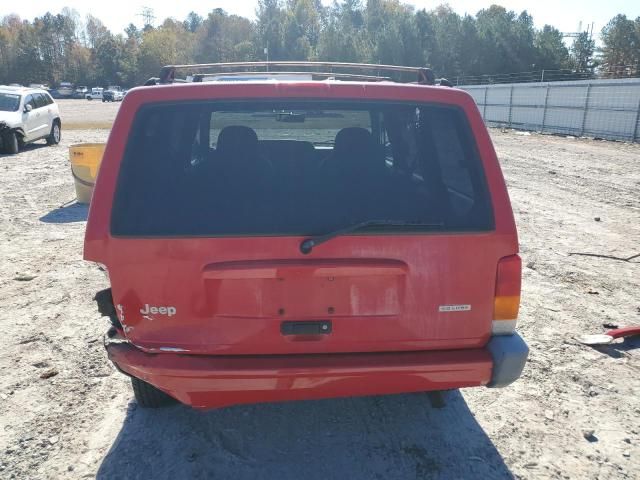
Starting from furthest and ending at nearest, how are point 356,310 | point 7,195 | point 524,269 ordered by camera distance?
point 7,195, point 524,269, point 356,310

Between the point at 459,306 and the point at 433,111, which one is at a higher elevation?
the point at 433,111

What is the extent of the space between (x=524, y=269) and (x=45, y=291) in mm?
5062

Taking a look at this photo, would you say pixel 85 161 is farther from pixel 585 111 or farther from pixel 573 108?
pixel 573 108

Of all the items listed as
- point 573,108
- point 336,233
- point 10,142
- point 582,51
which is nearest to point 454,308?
point 336,233

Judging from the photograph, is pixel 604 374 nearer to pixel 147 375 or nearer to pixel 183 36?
pixel 147 375

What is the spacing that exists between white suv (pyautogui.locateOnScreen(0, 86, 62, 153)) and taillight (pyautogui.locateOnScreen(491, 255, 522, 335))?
1606 cm

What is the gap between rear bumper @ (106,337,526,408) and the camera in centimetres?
243

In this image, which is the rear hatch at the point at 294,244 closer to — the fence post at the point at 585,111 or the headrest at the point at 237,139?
the headrest at the point at 237,139

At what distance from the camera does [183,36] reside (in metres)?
106

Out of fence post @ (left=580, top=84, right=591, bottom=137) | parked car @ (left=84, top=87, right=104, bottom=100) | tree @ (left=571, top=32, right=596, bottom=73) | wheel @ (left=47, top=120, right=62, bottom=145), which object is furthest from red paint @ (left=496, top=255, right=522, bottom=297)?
parked car @ (left=84, top=87, right=104, bottom=100)

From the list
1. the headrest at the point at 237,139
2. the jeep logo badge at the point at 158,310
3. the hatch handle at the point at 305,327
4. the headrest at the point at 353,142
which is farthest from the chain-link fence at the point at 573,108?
the jeep logo badge at the point at 158,310

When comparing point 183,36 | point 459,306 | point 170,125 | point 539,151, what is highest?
point 183,36

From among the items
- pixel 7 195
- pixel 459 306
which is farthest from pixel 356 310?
pixel 7 195

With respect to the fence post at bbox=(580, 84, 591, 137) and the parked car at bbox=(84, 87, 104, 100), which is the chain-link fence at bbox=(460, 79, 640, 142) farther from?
the parked car at bbox=(84, 87, 104, 100)
